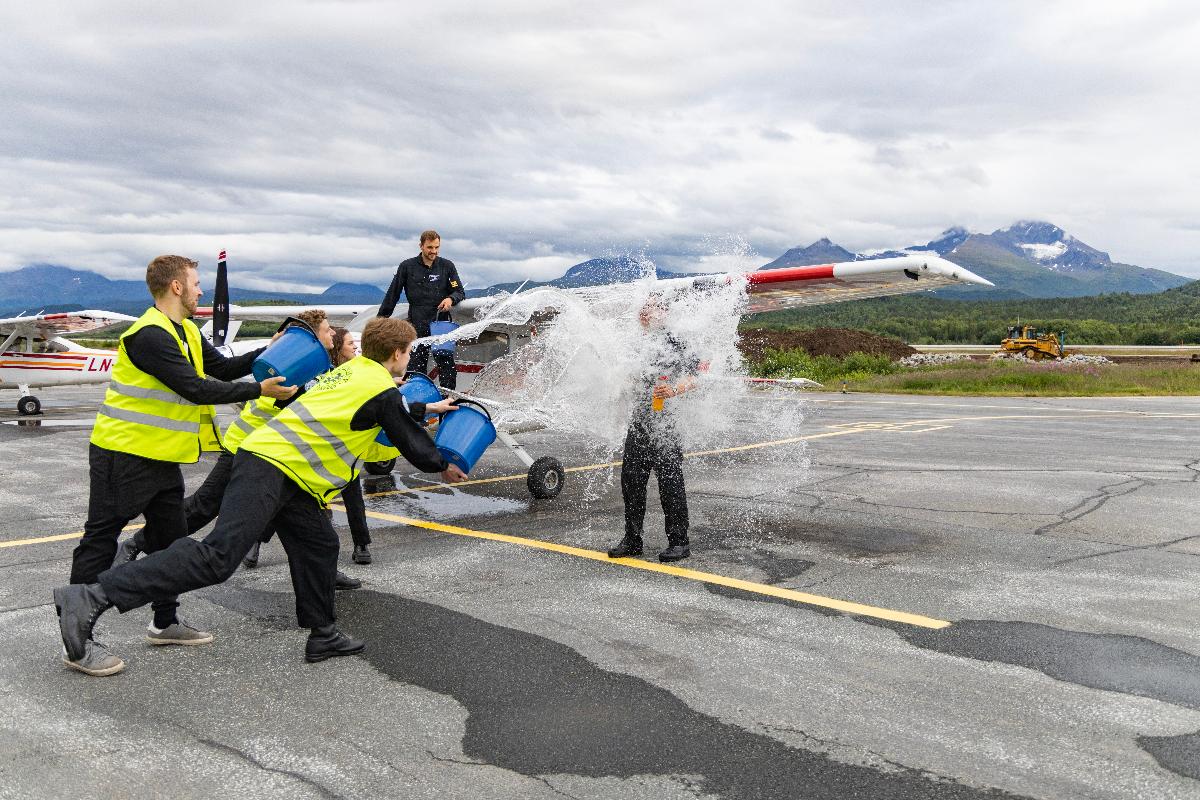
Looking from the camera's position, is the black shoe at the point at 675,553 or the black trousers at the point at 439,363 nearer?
the black shoe at the point at 675,553

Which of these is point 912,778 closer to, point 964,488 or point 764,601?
point 764,601

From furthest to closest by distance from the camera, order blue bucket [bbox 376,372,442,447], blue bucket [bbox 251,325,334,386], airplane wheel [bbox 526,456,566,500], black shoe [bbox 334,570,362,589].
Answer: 1. airplane wheel [bbox 526,456,566,500]
2. blue bucket [bbox 376,372,442,447]
3. black shoe [bbox 334,570,362,589]
4. blue bucket [bbox 251,325,334,386]

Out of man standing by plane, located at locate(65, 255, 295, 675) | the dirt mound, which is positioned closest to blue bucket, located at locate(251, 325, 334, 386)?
man standing by plane, located at locate(65, 255, 295, 675)

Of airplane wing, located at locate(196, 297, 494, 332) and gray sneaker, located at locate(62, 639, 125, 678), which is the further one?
airplane wing, located at locate(196, 297, 494, 332)

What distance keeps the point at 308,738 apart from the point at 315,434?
1.44m

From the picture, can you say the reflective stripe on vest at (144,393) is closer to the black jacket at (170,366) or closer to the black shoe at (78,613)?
the black jacket at (170,366)

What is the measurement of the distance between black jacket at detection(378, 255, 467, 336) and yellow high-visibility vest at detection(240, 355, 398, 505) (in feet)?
15.7

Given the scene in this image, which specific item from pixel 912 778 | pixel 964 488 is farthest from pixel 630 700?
pixel 964 488

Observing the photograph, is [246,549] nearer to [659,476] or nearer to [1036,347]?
[659,476]

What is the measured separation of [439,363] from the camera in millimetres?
8734

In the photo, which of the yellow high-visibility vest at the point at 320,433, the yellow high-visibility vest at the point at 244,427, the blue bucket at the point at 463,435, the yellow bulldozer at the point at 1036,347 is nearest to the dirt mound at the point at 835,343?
the yellow bulldozer at the point at 1036,347

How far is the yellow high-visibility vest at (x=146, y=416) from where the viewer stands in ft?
14.0

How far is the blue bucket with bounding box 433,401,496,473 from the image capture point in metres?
5.16

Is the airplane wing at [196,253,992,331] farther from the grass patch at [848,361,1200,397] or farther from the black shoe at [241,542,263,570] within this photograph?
the grass patch at [848,361,1200,397]
